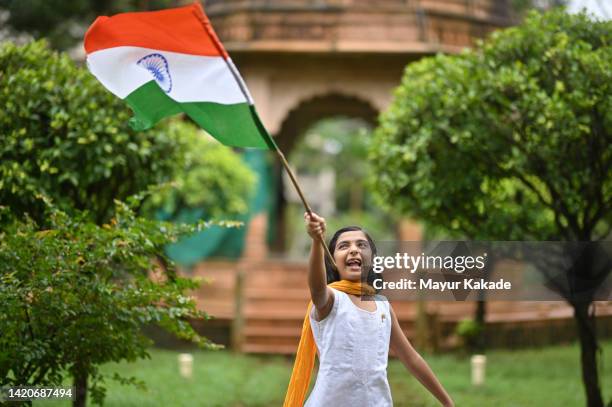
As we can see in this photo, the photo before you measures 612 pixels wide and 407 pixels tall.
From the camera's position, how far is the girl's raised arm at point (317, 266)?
10.9ft

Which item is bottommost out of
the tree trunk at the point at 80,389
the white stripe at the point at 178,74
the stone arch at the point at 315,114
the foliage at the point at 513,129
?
the tree trunk at the point at 80,389

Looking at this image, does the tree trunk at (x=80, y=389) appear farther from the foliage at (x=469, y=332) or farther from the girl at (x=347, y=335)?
the foliage at (x=469, y=332)

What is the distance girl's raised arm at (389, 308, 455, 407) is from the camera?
147 inches

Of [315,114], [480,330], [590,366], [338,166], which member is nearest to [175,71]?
[590,366]

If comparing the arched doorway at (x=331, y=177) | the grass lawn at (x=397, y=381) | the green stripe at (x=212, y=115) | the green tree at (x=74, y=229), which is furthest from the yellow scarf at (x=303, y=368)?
the arched doorway at (x=331, y=177)

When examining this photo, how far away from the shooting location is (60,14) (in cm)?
1338

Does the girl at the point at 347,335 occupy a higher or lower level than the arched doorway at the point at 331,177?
lower

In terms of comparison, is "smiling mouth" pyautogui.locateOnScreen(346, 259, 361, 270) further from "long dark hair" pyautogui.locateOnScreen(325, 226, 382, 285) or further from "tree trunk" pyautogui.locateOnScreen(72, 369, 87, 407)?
"tree trunk" pyautogui.locateOnScreen(72, 369, 87, 407)

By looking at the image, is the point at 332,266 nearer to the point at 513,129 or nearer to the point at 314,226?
the point at 314,226

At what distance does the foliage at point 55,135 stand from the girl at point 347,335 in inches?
136

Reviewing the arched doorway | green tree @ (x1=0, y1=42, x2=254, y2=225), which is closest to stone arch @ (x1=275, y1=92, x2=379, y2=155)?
the arched doorway

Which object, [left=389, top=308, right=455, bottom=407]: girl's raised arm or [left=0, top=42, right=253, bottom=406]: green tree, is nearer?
[left=389, top=308, right=455, bottom=407]: girl's raised arm

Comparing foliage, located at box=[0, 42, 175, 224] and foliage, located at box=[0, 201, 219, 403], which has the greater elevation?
foliage, located at box=[0, 42, 175, 224]

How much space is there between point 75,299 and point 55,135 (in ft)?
6.91
